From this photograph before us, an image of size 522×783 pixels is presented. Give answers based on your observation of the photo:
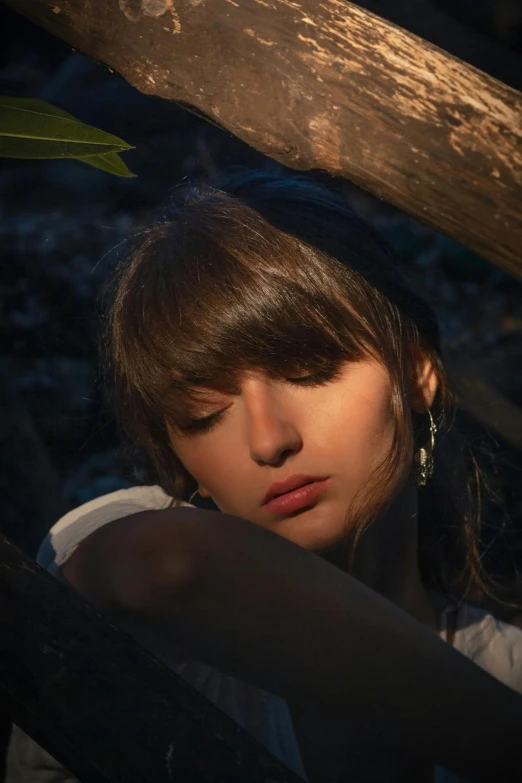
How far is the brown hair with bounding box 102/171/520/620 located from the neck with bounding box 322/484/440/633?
0.23 ft

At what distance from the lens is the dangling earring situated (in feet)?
4.30

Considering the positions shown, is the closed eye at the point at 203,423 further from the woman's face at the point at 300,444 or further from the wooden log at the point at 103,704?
the wooden log at the point at 103,704

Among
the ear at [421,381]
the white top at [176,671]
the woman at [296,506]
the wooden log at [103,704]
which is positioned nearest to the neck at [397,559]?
the woman at [296,506]

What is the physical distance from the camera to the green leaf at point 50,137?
733mm

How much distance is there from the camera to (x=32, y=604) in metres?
0.66

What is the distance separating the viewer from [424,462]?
1336mm

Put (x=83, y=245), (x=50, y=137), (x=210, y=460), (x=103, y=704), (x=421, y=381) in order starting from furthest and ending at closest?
1. (x=83, y=245)
2. (x=421, y=381)
3. (x=210, y=460)
4. (x=50, y=137)
5. (x=103, y=704)

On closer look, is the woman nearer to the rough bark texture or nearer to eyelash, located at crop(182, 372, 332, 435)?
eyelash, located at crop(182, 372, 332, 435)

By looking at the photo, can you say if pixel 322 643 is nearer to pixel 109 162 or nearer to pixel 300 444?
pixel 300 444

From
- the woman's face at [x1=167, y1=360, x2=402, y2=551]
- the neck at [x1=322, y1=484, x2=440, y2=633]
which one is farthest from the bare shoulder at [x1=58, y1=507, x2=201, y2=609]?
the neck at [x1=322, y1=484, x2=440, y2=633]

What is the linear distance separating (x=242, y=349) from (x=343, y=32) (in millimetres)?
510

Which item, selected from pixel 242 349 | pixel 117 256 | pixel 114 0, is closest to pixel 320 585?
pixel 242 349

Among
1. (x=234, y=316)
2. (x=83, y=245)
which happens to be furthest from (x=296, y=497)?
(x=83, y=245)

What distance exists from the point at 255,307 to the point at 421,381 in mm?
310
